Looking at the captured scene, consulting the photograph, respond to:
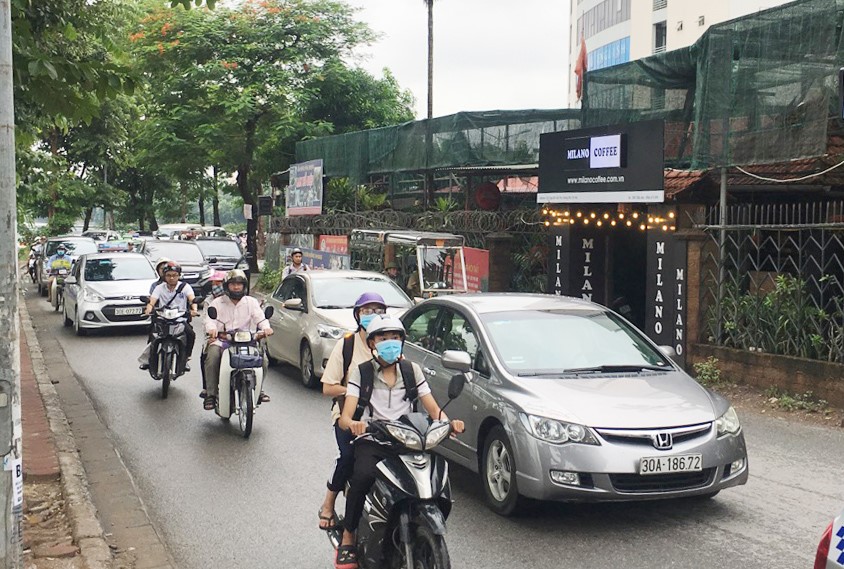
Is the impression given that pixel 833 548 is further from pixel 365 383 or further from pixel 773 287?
pixel 773 287

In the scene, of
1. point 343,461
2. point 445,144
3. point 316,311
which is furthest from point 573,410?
point 445,144

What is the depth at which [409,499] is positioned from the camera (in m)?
5.01

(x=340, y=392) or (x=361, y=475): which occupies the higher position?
(x=340, y=392)

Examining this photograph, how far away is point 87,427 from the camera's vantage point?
10.4 meters

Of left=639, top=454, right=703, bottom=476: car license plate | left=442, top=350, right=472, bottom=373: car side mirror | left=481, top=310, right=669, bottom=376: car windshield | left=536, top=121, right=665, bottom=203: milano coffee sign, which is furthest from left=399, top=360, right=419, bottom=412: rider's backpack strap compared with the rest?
left=536, top=121, right=665, bottom=203: milano coffee sign

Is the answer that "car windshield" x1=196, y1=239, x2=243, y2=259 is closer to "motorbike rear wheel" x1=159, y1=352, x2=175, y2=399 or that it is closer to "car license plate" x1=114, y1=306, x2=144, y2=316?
"car license plate" x1=114, y1=306, x2=144, y2=316

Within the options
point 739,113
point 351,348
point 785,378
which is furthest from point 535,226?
point 351,348

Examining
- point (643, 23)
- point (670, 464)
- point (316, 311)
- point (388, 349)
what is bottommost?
point (670, 464)

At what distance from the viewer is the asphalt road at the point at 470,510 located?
20.3 feet

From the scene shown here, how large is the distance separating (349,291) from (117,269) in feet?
28.2

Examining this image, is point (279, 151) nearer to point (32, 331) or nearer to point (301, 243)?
point (301, 243)

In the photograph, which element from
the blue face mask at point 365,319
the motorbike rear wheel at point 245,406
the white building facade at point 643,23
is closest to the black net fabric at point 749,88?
the motorbike rear wheel at point 245,406

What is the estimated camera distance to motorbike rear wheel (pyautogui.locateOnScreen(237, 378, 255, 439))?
987cm

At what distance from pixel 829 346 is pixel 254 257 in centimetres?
2866
